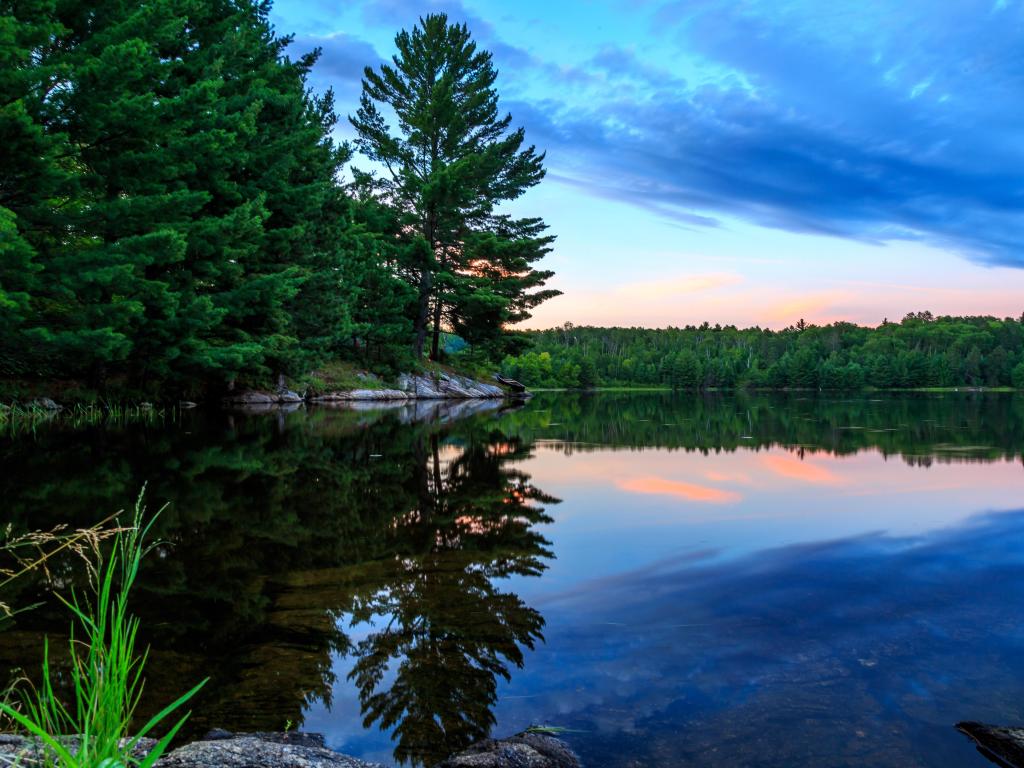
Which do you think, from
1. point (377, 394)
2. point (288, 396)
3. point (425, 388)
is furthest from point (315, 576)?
point (425, 388)

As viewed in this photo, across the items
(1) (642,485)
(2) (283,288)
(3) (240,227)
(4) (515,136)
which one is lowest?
(1) (642,485)

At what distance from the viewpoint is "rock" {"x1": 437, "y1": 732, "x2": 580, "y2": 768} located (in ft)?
7.36

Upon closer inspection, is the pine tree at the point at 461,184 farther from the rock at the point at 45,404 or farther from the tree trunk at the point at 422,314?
the rock at the point at 45,404

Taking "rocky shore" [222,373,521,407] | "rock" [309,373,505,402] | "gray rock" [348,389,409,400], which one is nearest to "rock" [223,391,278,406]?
"rocky shore" [222,373,521,407]

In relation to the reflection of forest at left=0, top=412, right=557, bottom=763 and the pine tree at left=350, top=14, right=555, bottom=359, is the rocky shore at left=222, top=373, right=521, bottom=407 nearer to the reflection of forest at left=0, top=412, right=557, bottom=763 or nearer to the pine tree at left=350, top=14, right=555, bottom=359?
the pine tree at left=350, top=14, right=555, bottom=359

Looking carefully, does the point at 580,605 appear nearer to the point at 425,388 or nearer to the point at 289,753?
the point at 289,753

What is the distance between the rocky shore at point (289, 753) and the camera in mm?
1938

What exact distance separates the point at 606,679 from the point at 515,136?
35.8 m

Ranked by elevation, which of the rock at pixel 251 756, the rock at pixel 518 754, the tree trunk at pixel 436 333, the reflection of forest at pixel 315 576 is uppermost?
the tree trunk at pixel 436 333

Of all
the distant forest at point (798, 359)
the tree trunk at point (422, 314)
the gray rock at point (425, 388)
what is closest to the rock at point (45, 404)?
the gray rock at point (425, 388)

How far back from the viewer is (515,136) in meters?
35.5

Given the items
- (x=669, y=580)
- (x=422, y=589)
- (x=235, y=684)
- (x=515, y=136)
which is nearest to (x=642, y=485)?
(x=669, y=580)

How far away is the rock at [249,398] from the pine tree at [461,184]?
10940mm

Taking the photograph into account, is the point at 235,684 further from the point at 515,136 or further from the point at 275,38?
the point at 515,136
